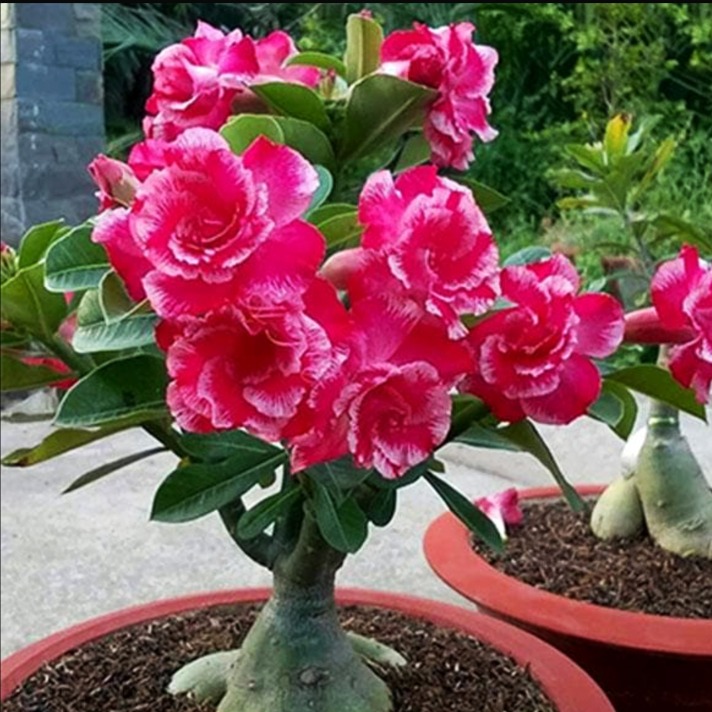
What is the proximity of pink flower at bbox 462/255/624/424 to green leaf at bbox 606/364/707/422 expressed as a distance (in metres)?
0.08

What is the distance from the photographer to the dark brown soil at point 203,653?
77cm

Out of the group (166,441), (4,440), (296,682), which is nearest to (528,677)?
(296,682)

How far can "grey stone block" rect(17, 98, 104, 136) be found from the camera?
3742 mm

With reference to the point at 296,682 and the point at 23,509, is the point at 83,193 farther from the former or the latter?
the point at 296,682

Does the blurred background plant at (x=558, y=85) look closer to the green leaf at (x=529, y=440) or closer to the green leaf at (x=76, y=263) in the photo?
the green leaf at (x=529, y=440)

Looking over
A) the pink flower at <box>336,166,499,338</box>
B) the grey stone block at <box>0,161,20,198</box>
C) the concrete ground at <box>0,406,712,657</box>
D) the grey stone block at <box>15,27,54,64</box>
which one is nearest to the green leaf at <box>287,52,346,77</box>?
the pink flower at <box>336,166,499,338</box>

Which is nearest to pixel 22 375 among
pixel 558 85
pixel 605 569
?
pixel 605 569

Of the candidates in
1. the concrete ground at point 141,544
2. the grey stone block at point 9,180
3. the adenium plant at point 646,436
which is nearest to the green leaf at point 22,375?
the adenium plant at point 646,436

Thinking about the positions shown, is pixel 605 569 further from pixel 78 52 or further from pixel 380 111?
pixel 78 52

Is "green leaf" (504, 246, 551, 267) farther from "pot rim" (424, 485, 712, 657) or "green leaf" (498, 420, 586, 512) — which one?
"pot rim" (424, 485, 712, 657)

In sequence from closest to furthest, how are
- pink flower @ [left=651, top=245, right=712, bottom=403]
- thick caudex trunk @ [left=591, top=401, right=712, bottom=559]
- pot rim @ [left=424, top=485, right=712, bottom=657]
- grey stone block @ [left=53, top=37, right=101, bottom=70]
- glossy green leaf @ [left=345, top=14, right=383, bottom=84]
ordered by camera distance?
1. pink flower @ [left=651, top=245, right=712, bottom=403]
2. glossy green leaf @ [left=345, top=14, right=383, bottom=84]
3. pot rim @ [left=424, top=485, right=712, bottom=657]
4. thick caudex trunk @ [left=591, top=401, right=712, bottom=559]
5. grey stone block @ [left=53, top=37, right=101, bottom=70]

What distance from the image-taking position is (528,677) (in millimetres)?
809

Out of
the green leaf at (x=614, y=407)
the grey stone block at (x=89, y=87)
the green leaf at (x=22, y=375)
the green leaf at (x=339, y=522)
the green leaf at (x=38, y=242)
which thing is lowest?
the grey stone block at (x=89, y=87)

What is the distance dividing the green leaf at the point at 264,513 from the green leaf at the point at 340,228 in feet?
0.62
